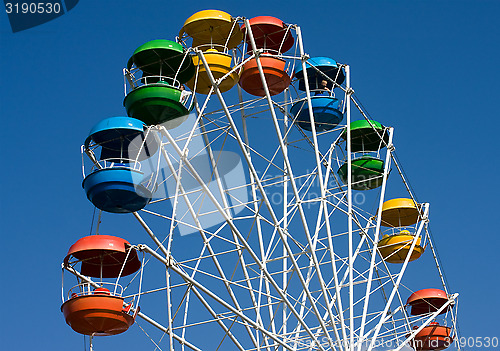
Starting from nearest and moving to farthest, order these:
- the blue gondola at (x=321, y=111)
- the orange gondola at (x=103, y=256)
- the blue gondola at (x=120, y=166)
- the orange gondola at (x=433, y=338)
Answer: the blue gondola at (x=120, y=166)
the orange gondola at (x=103, y=256)
the blue gondola at (x=321, y=111)
the orange gondola at (x=433, y=338)

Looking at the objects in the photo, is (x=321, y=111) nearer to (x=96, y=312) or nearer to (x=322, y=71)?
(x=322, y=71)

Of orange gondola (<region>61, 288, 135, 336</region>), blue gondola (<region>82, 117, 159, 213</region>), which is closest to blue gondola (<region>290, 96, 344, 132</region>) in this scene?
blue gondola (<region>82, 117, 159, 213</region>)

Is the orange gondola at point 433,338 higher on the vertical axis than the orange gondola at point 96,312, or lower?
higher

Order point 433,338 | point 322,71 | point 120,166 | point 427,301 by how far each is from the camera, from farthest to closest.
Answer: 1. point 433,338
2. point 427,301
3. point 322,71
4. point 120,166

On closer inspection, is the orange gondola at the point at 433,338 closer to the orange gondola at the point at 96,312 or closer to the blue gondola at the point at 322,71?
the blue gondola at the point at 322,71

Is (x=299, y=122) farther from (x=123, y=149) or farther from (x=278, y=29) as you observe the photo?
(x=123, y=149)

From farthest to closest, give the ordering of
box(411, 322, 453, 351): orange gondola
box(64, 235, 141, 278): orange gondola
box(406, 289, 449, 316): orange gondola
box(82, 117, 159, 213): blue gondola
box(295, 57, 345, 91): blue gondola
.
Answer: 1. box(411, 322, 453, 351): orange gondola
2. box(406, 289, 449, 316): orange gondola
3. box(295, 57, 345, 91): blue gondola
4. box(64, 235, 141, 278): orange gondola
5. box(82, 117, 159, 213): blue gondola

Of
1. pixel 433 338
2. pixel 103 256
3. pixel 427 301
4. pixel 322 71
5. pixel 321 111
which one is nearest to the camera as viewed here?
pixel 103 256

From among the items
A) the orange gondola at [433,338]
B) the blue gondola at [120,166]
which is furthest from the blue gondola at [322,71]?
the orange gondola at [433,338]

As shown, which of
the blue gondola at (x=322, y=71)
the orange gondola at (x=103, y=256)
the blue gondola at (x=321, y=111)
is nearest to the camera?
the orange gondola at (x=103, y=256)

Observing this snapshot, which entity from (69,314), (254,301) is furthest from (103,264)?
(254,301)

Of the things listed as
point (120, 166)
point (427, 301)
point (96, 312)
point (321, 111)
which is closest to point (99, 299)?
point (96, 312)

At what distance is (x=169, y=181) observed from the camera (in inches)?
925

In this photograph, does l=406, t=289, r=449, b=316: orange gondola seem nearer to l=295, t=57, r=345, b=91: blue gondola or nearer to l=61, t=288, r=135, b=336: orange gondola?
l=295, t=57, r=345, b=91: blue gondola
